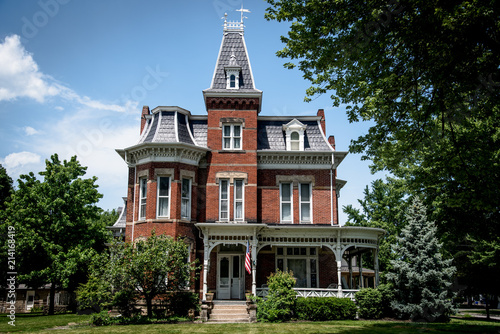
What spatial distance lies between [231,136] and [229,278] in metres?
8.25

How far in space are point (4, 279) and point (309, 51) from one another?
93.1 ft

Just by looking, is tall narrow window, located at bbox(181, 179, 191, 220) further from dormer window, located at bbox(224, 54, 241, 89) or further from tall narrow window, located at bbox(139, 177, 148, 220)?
dormer window, located at bbox(224, 54, 241, 89)

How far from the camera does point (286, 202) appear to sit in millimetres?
25250

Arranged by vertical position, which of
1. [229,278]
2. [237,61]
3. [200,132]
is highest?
[237,61]

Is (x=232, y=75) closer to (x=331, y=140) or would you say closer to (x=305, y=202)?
(x=331, y=140)

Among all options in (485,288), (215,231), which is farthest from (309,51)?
(485,288)

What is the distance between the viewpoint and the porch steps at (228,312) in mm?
19895

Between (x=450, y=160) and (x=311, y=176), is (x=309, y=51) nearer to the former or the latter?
(x=450, y=160)

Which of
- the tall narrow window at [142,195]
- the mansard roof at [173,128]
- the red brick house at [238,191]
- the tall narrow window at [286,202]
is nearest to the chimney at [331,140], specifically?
the red brick house at [238,191]

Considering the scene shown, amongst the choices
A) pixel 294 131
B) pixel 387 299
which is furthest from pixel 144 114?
pixel 387 299

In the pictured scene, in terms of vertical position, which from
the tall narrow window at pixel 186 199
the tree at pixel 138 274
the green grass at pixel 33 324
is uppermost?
the tall narrow window at pixel 186 199

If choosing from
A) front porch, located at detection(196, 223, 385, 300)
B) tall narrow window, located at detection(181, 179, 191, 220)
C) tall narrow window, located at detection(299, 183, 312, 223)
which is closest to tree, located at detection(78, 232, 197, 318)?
front porch, located at detection(196, 223, 385, 300)

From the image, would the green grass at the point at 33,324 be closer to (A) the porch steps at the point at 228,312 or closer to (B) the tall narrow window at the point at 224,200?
(A) the porch steps at the point at 228,312

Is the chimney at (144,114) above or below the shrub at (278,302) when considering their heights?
above
